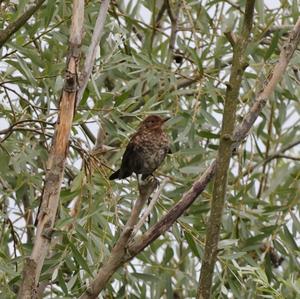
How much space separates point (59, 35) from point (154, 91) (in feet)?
3.32

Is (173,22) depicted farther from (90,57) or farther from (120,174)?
(90,57)

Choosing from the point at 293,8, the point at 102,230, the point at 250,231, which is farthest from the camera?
the point at 250,231

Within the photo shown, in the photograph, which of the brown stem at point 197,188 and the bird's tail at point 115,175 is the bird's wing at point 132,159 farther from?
the brown stem at point 197,188

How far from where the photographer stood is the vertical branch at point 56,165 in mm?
2938

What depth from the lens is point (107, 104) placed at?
15.0 feet

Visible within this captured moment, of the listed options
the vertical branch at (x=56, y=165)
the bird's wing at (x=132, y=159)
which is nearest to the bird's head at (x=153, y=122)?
the bird's wing at (x=132, y=159)

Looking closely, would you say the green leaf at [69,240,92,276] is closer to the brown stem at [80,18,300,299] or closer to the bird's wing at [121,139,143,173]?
the brown stem at [80,18,300,299]

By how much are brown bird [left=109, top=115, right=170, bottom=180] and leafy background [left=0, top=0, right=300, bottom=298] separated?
6 cm

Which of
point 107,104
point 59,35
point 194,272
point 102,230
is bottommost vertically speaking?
point 194,272

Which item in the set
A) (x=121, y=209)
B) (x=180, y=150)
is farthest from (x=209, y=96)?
(x=121, y=209)

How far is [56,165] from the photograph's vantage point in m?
2.99

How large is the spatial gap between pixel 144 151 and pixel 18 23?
1107 mm

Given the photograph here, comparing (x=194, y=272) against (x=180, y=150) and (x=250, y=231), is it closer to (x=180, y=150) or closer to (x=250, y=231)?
(x=250, y=231)

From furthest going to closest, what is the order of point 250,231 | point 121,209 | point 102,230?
1. point 250,231
2. point 121,209
3. point 102,230
